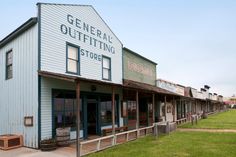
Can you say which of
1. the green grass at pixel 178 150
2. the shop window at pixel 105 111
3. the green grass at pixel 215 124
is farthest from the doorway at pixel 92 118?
the green grass at pixel 215 124

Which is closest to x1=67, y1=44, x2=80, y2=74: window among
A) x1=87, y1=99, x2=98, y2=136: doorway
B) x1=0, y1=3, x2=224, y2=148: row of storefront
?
x1=0, y1=3, x2=224, y2=148: row of storefront

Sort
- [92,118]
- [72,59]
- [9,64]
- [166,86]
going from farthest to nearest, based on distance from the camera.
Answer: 1. [166,86]
2. [92,118]
3. [9,64]
4. [72,59]

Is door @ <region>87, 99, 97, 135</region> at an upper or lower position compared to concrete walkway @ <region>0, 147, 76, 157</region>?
upper

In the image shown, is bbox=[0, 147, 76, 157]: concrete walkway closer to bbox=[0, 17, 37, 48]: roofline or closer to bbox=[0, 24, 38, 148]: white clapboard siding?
bbox=[0, 24, 38, 148]: white clapboard siding

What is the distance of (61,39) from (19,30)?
204 centimetres

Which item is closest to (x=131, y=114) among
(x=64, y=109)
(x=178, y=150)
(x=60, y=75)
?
(x=64, y=109)

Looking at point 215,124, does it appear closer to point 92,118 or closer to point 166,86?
point 166,86

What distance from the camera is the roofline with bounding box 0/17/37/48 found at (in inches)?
481

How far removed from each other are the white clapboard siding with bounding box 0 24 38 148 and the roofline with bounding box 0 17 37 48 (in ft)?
0.50

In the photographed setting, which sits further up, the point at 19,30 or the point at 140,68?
the point at 19,30

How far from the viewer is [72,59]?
1395 cm

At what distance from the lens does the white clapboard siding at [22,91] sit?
12023mm

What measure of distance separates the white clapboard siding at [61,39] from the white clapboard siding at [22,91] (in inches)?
19.4

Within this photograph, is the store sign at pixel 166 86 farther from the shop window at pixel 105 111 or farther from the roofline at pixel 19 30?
the roofline at pixel 19 30
